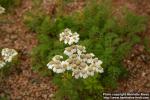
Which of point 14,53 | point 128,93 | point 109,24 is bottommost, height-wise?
point 128,93

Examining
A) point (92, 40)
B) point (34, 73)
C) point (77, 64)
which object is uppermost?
point (92, 40)

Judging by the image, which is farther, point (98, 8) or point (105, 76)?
point (98, 8)

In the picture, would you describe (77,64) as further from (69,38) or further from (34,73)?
(34,73)

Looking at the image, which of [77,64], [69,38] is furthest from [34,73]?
[77,64]

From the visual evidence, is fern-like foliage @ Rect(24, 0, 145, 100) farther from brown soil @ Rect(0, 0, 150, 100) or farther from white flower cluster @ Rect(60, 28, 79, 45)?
white flower cluster @ Rect(60, 28, 79, 45)

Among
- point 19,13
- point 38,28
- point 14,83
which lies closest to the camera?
point 14,83

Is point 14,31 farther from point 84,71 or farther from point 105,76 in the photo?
point 84,71

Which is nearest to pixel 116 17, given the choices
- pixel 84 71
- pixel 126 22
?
pixel 126 22

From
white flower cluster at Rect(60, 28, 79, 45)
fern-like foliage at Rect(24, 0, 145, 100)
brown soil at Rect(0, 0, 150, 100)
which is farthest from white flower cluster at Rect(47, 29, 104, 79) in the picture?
brown soil at Rect(0, 0, 150, 100)
